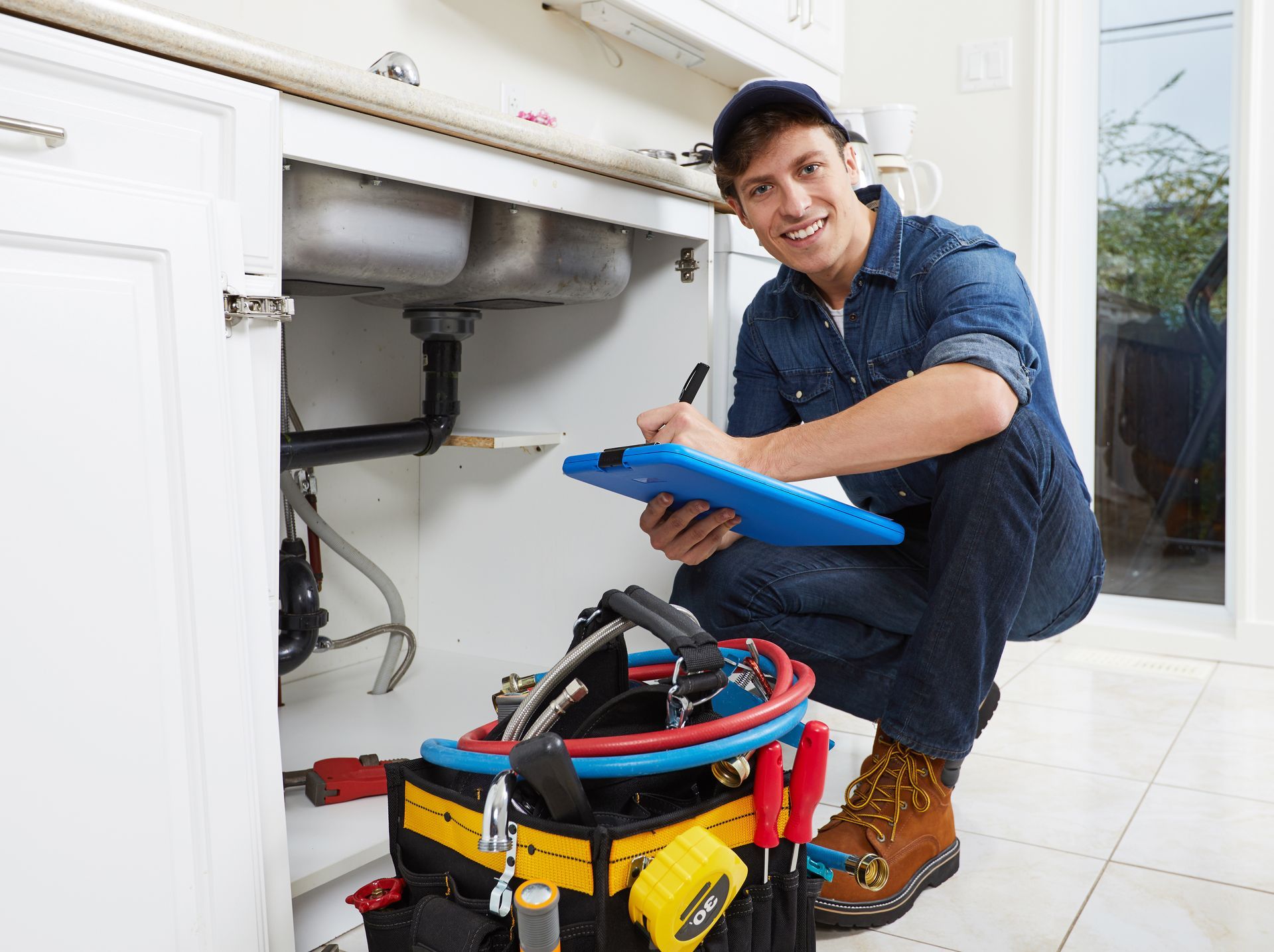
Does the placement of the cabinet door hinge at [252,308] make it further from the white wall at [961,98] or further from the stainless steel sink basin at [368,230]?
the white wall at [961,98]

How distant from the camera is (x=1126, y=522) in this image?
8.39 ft

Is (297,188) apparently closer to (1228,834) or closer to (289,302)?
(289,302)

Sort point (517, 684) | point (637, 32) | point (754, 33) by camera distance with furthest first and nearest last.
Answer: point (754, 33)
point (637, 32)
point (517, 684)

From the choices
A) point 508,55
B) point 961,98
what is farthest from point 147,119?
point 961,98

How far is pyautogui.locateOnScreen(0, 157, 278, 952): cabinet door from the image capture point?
2.35 feet

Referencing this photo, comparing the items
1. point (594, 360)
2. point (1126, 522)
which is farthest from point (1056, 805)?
point (1126, 522)

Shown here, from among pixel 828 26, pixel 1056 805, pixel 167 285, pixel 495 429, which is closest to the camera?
pixel 167 285

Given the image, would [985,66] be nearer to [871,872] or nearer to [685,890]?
[871,872]

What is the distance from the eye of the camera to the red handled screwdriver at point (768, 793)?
2.52 ft

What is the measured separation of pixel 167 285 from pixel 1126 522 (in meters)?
2.38

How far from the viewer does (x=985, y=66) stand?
2.44 meters

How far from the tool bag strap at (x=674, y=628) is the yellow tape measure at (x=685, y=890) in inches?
4.7

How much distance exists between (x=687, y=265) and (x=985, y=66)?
1347 millimetres

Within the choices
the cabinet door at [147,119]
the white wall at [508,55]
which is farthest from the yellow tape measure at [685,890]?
the white wall at [508,55]
